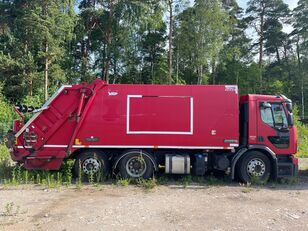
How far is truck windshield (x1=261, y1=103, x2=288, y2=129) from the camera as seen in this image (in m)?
12.4

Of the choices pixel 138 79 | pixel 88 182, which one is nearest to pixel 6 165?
pixel 88 182

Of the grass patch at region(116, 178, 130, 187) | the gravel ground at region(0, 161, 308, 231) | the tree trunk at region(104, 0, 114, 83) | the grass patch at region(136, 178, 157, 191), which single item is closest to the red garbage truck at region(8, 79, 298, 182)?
the grass patch at region(116, 178, 130, 187)

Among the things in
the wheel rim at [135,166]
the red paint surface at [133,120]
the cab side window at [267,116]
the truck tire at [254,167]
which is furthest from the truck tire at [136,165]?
the cab side window at [267,116]

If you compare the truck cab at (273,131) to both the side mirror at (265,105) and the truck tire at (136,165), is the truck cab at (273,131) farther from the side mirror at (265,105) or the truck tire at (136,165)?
the truck tire at (136,165)

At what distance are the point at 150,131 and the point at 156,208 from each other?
3615 millimetres

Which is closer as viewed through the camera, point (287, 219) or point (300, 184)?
point (287, 219)

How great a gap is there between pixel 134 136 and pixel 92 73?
3385 cm

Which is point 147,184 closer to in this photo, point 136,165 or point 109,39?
point 136,165

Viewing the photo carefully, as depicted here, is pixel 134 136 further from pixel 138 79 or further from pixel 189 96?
pixel 138 79

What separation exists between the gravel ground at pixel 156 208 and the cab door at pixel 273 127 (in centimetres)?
125

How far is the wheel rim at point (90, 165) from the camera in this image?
1216 cm

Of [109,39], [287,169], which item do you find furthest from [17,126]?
[109,39]

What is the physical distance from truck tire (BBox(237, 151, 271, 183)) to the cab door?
406mm

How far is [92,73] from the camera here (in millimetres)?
45062
